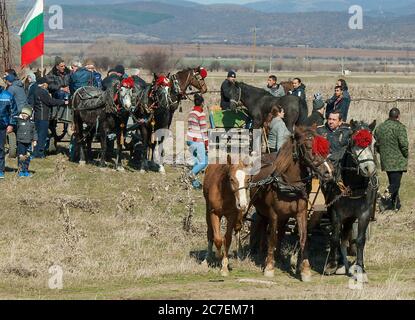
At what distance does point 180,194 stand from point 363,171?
25.5ft

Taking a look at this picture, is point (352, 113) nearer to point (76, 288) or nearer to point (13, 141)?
point (13, 141)

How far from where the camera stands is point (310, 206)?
1419 centimetres

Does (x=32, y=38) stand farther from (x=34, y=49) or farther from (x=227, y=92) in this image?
(x=227, y=92)

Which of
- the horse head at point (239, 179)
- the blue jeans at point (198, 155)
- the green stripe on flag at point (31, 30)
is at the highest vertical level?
the green stripe on flag at point (31, 30)

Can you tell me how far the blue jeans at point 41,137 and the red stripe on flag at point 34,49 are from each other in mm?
3617

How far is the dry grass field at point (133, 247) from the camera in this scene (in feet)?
42.1

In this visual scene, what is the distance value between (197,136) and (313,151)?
7.28 meters

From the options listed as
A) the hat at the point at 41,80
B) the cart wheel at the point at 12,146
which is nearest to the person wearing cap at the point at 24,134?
the cart wheel at the point at 12,146

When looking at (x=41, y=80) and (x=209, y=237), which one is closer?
(x=209, y=237)

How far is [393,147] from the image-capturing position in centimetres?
1908

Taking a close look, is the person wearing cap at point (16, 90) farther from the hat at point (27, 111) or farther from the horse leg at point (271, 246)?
the horse leg at point (271, 246)

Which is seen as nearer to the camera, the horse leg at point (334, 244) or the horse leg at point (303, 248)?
the horse leg at point (303, 248)

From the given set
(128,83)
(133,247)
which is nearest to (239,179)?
(133,247)
